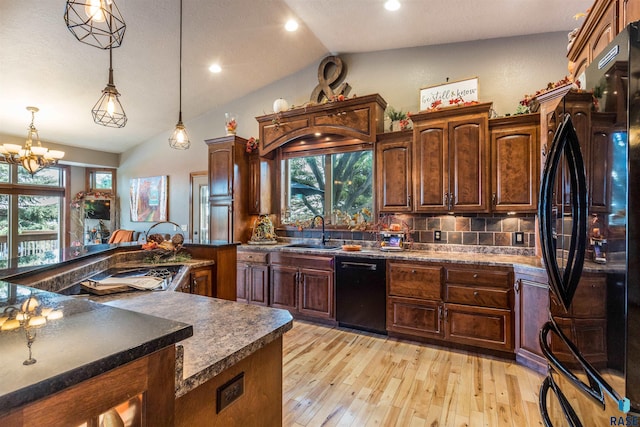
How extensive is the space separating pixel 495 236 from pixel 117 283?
3.44 m

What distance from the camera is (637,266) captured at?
79cm

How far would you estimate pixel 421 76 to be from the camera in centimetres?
371

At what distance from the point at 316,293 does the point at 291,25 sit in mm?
3197

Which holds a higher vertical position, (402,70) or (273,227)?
(402,70)

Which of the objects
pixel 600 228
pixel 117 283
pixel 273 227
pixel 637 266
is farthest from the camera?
pixel 273 227

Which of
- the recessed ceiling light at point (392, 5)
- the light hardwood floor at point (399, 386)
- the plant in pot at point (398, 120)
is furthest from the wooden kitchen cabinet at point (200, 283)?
the recessed ceiling light at point (392, 5)

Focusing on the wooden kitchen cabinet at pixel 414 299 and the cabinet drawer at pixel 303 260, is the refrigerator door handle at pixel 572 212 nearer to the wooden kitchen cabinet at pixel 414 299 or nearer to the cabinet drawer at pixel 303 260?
the wooden kitchen cabinet at pixel 414 299

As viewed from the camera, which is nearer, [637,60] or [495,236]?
[637,60]

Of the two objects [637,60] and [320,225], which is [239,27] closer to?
[320,225]

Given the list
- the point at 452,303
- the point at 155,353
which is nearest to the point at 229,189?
the point at 452,303

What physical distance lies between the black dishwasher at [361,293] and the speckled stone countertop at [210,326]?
2.06 metres

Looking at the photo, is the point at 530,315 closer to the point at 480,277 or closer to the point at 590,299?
the point at 480,277

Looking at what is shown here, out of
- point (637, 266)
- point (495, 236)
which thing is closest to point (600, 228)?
point (637, 266)

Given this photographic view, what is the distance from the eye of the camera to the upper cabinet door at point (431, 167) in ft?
10.5
